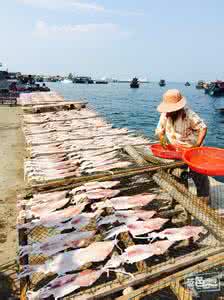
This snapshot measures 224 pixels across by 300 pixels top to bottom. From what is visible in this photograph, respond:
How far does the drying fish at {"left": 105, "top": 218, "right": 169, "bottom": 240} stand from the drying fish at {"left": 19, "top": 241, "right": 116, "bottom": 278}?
35 cm

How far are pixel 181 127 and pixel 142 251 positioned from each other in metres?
3.25

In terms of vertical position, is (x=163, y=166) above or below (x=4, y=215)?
above

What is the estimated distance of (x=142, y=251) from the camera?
432 cm

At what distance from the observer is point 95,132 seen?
48.2 feet

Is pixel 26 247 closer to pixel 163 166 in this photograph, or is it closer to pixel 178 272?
pixel 178 272

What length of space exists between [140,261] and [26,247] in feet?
5.68

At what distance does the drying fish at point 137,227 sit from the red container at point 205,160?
44.2 inches

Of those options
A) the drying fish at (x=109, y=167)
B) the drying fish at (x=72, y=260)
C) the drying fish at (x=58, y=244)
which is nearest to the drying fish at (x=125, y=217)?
the drying fish at (x=58, y=244)

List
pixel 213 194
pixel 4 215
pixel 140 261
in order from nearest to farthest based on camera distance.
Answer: pixel 140 261 < pixel 4 215 < pixel 213 194

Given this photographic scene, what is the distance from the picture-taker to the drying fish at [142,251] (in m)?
4.20

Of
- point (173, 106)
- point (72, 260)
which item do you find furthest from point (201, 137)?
point (72, 260)

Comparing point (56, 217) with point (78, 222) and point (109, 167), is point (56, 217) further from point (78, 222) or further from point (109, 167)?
point (109, 167)

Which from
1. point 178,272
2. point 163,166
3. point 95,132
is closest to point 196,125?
point 163,166

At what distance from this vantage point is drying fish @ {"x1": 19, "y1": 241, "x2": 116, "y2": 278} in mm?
4191
